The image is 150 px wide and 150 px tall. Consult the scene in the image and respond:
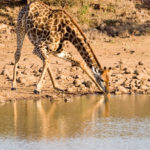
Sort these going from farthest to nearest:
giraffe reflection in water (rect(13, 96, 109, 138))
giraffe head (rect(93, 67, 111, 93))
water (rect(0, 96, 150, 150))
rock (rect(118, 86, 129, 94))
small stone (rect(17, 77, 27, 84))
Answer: small stone (rect(17, 77, 27, 84))
rock (rect(118, 86, 129, 94))
giraffe head (rect(93, 67, 111, 93))
giraffe reflection in water (rect(13, 96, 109, 138))
water (rect(0, 96, 150, 150))

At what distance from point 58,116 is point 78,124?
2.33ft

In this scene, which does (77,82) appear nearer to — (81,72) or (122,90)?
(122,90)

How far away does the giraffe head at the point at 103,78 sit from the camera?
36.6 ft

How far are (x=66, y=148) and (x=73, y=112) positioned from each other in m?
2.49

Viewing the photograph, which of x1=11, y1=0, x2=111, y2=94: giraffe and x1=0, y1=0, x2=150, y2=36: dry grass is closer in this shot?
x1=11, y1=0, x2=111, y2=94: giraffe

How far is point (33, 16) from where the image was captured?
11898mm

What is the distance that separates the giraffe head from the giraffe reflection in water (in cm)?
23

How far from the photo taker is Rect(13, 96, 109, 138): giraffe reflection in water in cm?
859

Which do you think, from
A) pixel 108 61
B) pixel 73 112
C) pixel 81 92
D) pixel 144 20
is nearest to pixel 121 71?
pixel 108 61

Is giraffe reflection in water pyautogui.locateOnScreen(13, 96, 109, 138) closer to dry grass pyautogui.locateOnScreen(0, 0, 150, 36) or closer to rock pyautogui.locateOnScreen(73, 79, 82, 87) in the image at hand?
rock pyautogui.locateOnScreen(73, 79, 82, 87)

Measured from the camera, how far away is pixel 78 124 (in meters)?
9.09

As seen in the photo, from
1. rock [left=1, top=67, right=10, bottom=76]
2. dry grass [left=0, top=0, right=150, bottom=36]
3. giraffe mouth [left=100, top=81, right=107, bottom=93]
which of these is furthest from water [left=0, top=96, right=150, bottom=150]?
dry grass [left=0, top=0, right=150, bottom=36]

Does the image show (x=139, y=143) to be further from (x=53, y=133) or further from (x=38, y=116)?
(x=38, y=116)

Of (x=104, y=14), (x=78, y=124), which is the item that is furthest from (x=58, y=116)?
(x=104, y=14)
